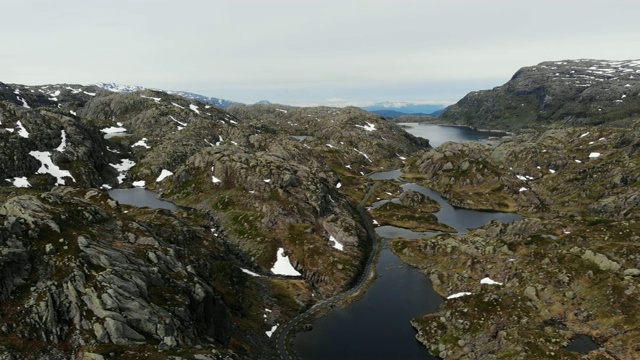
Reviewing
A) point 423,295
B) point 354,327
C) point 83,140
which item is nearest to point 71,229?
point 354,327

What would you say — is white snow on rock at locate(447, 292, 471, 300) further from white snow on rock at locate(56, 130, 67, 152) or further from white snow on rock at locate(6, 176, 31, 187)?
white snow on rock at locate(56, 130, 67, 152)

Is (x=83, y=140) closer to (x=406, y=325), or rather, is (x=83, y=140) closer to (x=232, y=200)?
(x=232, y=200)

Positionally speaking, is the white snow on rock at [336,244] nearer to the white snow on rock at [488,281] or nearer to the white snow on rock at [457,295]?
the white snow on rock at [457,295]

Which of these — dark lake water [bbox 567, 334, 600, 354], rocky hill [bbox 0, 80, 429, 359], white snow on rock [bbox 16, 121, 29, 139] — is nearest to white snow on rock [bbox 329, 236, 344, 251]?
rocky hill [bbox 0, 80, 429, 359]

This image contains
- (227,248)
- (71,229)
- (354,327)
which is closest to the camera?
(71,229)

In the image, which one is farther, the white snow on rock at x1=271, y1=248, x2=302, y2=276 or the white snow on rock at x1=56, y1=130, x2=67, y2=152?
the white snow on rock at x1=56, y1=130, x2=67, y2=152

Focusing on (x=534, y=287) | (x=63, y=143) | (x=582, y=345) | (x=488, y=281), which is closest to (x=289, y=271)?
(x=488, y=281)
